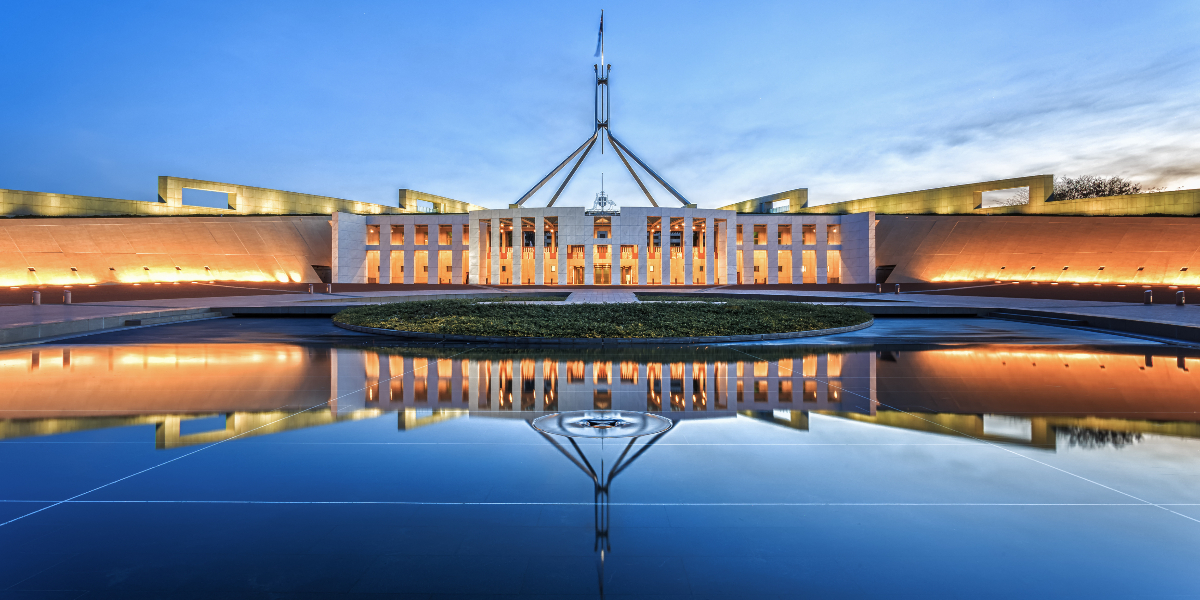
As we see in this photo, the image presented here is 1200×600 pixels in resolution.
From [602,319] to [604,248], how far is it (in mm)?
34070

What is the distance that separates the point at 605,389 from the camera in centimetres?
780

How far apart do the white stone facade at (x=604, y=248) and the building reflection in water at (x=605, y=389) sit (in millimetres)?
32802

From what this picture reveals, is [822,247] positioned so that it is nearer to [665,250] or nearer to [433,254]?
[665,250]

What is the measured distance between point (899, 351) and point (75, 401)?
1298 cm

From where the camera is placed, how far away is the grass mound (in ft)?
45.3

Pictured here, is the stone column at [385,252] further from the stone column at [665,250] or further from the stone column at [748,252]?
the stone column at [748,252]

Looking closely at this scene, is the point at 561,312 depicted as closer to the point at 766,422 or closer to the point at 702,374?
the point at 702,374

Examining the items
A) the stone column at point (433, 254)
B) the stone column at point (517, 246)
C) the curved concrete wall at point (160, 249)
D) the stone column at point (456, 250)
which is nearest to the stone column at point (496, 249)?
the stone column at point (517, 246)

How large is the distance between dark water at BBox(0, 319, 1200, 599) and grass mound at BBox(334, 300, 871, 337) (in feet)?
18.2

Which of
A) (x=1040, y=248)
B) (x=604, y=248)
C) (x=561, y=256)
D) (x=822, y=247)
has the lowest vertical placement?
(x=561, y=256)

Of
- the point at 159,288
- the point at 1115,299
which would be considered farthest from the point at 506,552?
the point at 159,288

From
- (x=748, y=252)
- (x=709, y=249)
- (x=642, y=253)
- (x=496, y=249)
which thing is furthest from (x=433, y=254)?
(x=748, y=252)

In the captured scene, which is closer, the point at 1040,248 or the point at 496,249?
the point at 1040,248

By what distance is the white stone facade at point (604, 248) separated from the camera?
144ft
